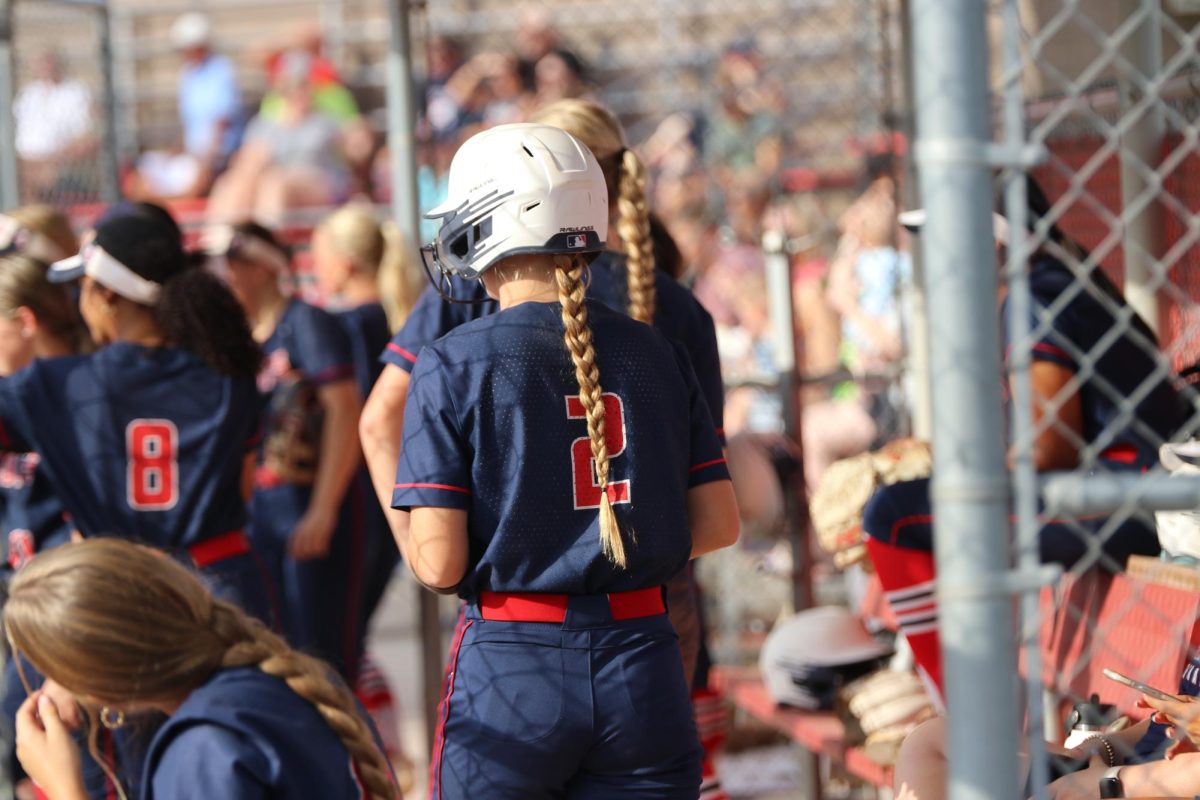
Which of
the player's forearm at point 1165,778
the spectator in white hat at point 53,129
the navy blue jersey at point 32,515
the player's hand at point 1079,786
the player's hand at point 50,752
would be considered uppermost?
the spectator in white hat at point 53,129

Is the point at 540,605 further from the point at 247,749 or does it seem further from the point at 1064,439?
the point at 1064,439

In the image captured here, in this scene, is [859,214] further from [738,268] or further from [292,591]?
[292,591]

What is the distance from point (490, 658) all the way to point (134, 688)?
589mm

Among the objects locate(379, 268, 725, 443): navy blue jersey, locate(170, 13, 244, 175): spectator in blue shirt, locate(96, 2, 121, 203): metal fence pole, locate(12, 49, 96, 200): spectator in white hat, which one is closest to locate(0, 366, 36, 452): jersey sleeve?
locate(379, 268, 725, 443): navy blue jersey

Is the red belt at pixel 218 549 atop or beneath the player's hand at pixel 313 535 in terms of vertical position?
atop

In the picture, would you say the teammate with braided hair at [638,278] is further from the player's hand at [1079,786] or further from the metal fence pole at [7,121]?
the metal fence pole at [7,121]

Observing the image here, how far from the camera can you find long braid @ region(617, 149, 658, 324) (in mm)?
3195

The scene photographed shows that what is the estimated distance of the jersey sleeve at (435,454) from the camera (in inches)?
100

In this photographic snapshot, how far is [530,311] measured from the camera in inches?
103

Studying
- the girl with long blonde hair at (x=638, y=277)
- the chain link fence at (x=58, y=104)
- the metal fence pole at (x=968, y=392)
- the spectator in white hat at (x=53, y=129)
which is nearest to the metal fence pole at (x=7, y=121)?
the chain link fence at (x=58, y=104)

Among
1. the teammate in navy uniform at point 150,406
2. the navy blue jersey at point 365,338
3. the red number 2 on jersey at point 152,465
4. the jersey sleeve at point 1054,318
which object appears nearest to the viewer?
the jersey sleeve at point 1054,318

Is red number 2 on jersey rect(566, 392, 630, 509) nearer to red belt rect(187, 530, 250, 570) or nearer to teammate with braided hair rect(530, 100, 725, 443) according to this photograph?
teammate with braided hair rect(530, 100, 725, 443)

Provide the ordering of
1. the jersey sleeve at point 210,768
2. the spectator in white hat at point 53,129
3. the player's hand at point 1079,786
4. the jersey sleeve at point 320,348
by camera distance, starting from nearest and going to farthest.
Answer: the jersey sleeve at point 210,768
the player's hand at point 1079,786
the jersey sleeve at point 320,348
the spectator in white hat at point 53,129

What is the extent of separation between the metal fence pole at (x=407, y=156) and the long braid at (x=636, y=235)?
1723 millimetres
